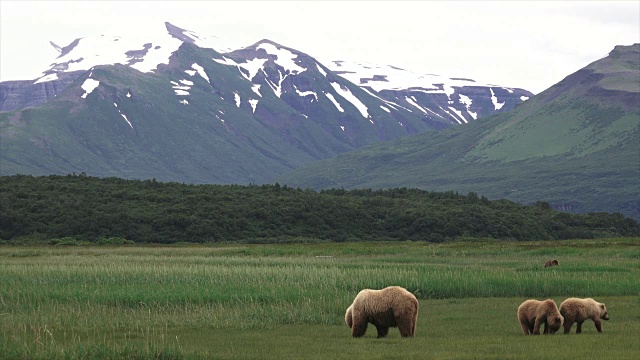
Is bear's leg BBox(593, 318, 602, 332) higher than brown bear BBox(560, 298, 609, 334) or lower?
lower

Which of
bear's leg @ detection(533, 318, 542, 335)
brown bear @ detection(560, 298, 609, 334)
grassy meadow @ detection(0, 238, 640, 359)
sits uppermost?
brown bear @ detection(560, 298, 609, 334)

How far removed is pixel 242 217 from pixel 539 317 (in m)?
87.0

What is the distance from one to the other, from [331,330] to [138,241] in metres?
75.1

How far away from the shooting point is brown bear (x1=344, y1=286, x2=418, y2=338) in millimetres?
26203

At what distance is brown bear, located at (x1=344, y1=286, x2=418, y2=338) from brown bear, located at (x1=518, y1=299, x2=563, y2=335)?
10.7ft

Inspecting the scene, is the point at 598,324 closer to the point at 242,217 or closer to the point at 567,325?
the point at 567,325

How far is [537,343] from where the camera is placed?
2472cm

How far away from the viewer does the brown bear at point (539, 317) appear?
26641mm

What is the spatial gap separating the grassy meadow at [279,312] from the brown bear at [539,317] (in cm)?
52

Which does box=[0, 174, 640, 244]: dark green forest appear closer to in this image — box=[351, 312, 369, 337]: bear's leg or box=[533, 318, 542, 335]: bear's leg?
box=[351, 312, 369, 337]: bear's leg

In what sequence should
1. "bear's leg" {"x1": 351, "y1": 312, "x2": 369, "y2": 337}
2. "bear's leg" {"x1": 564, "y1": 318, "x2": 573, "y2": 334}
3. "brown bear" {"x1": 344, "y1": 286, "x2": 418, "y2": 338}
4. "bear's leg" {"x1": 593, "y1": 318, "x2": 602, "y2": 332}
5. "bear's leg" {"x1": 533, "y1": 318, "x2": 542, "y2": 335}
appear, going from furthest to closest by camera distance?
1. "bear's leg" {"x1": 564, "y1": 318, "x2": 573, "y2": 334}
2. "bear's leg" {"x1": 593, "y1": 318, "x2": 602, "y2": 332}
3. "bear's leg" {"x1": 351, "y1": 312, "x2": 369, "y2": 337}
4. "bear's leg" {"x1": 533, "y1": 318, "x2": 542, "y2": 335}
5. "brown bear" {"x1": 344, "y1": 286, "x2": 418, "y2": 338}

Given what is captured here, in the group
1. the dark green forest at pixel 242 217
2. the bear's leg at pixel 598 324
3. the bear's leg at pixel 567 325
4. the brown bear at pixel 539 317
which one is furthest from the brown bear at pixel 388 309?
the dark green forest at pixel 242 217

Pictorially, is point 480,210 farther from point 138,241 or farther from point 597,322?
point 597,322

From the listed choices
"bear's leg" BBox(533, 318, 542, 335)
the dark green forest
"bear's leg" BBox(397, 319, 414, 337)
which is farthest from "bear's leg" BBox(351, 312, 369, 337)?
the dark green forest
